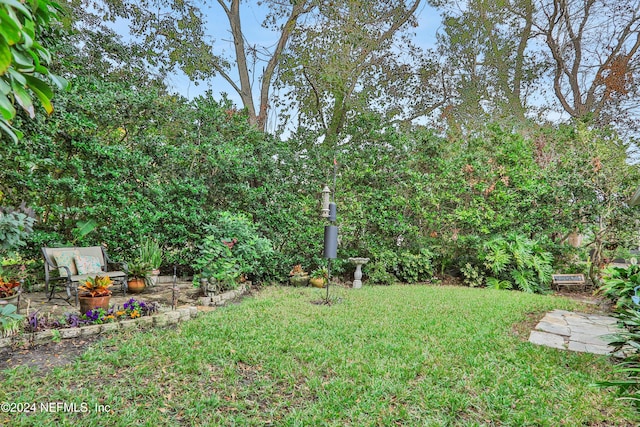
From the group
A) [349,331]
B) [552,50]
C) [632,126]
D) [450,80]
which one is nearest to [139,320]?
[349,331]

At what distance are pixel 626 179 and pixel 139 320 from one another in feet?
30.3

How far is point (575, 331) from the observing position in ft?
13.6

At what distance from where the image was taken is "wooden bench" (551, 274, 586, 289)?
23.4 ft

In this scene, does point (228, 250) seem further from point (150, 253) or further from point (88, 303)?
point (88, 303)

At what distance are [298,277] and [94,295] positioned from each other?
386cm

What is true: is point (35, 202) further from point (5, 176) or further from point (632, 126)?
point (632, 126)

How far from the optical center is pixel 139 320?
3881mm

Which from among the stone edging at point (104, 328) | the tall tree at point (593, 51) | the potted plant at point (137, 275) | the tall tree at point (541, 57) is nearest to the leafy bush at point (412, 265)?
the stone edging at point (104, 328)

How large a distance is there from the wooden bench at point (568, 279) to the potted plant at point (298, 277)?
17.5ft

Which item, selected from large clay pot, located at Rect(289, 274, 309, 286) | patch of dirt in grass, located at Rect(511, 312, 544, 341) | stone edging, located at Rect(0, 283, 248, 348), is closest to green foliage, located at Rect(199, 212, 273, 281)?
stone edging, located at Rect(0, 283, 248, 348)

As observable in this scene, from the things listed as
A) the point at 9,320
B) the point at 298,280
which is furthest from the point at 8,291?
the point at 298,280

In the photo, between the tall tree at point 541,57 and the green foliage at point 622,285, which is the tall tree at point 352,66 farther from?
the green foliage at point 622,285

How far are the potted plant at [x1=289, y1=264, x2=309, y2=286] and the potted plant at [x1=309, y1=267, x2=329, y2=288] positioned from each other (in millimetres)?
158

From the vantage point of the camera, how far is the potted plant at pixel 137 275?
215 inches
